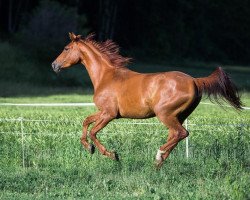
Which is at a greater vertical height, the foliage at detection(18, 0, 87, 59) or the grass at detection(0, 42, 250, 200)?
the grass at detection(0, 42, 250, 200)

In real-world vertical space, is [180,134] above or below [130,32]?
above

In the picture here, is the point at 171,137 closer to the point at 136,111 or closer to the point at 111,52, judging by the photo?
the point at 136,111

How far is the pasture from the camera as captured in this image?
1059 cm

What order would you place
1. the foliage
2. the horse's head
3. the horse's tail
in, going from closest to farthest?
the horse's tail → the horse's head → the foliage

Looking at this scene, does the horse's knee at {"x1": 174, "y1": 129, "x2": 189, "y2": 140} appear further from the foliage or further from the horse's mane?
the foliage

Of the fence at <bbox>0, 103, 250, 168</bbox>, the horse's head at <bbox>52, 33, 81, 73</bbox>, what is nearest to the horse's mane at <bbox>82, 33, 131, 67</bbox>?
the horse's head at <bbox>52, 33, 81, 73</bbox>

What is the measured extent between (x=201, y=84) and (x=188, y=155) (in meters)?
1.51

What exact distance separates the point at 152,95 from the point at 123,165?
3.86ft

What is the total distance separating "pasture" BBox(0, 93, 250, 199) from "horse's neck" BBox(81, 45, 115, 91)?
1215mm

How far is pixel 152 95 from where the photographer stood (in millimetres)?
12680

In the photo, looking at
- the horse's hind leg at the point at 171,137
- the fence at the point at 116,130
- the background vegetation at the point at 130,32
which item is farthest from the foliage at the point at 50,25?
the horse's hind leg at the point at 171,137

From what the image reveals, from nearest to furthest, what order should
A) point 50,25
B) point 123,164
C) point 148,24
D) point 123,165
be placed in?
point 123,165 < point 123,164 < point 50,25 < point 148,24

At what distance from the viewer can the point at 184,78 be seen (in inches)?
493

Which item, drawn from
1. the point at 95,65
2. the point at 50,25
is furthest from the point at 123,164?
the point at 50,25
